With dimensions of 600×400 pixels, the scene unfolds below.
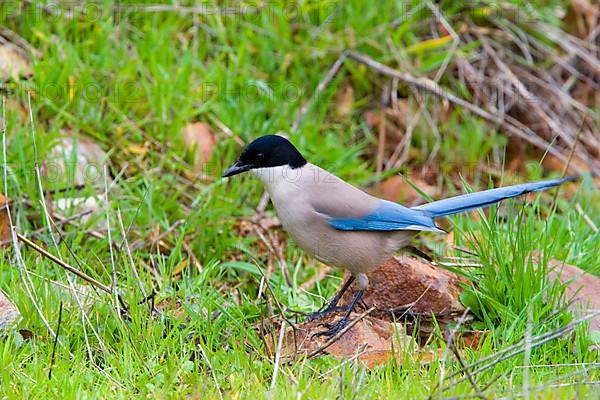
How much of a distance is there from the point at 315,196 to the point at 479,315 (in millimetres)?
928

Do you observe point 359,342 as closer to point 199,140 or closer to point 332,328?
point 332,328

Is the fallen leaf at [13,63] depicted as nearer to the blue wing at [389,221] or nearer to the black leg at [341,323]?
the blue wing at [389,221]

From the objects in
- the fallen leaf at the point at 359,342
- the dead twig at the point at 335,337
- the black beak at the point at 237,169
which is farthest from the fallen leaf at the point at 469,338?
the black beak at the point at 237,169

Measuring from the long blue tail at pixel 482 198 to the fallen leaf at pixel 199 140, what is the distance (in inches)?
87.1

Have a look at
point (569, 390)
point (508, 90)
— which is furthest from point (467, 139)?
point (569, 390)

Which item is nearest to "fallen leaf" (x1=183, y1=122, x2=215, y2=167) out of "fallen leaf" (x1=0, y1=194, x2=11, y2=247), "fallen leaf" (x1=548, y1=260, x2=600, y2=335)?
"fallen leaf" (x1=0, y1=194, x2=11, y2=247)

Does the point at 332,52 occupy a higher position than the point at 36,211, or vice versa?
the point at 332,52

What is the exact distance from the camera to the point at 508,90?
722 centimetres

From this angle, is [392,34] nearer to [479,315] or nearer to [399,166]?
[399,166]

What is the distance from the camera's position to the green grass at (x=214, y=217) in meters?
3.63

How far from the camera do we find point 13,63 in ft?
19.9

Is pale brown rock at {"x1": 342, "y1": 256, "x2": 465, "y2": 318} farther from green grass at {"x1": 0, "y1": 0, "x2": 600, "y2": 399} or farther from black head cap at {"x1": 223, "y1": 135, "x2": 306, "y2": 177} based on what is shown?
black head cap at {"x1": 223, "y1": 135, "x2": 306, "y2": 177}

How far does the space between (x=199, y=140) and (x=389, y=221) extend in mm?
2295

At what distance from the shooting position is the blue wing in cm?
417
